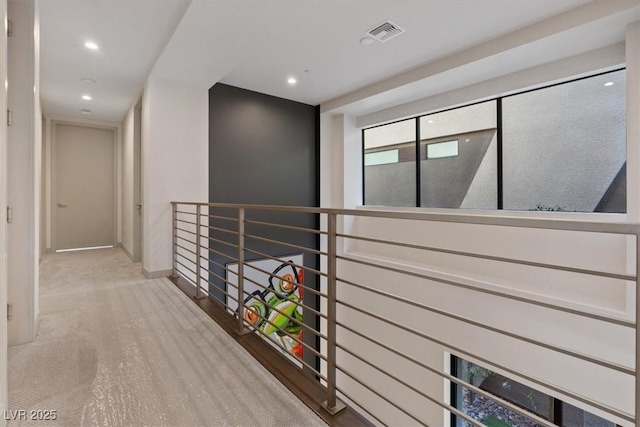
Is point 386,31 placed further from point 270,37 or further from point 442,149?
point 442,149

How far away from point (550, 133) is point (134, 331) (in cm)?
458

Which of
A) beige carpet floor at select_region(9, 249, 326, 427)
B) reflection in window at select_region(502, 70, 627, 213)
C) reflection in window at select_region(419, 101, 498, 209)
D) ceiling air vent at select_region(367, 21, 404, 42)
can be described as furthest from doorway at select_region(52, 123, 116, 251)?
reflection in window at select_region(502, 70, 627, 213)

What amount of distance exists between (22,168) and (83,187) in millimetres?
4724

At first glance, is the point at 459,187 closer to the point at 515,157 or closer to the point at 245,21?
the point at 515,157

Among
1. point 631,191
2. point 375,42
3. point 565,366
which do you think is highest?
point 375,42

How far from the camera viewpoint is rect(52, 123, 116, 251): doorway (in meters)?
5.77

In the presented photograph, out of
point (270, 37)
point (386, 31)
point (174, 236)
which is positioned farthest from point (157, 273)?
point (386, 31)

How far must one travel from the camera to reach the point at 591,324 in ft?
9.11

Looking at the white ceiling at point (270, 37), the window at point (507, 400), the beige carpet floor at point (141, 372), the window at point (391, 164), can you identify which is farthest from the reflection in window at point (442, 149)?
the beige carpet floor at point (141, 372)

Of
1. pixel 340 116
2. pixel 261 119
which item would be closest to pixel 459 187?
pixel 340 116

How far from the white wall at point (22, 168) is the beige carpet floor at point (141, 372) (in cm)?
26

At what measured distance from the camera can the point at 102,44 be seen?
3.19m

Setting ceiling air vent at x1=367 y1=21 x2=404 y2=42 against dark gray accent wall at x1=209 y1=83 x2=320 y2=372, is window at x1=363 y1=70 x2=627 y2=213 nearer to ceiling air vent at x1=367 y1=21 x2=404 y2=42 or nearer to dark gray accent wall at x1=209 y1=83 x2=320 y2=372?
dark gray accent wall at x1=209 y1=83 x2=320 y2=372

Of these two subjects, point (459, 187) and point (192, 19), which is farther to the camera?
point (459, 187)
